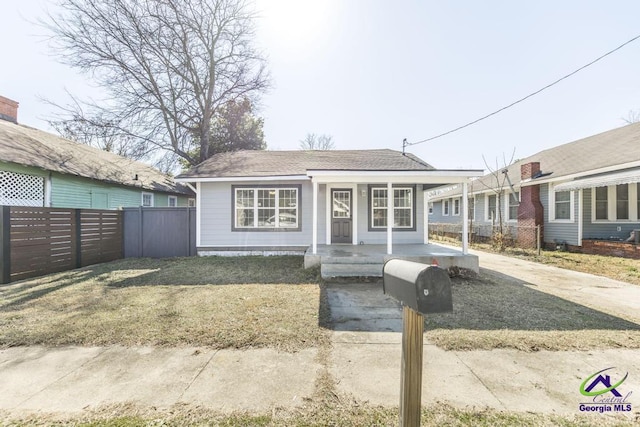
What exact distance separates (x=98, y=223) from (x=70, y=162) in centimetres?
407

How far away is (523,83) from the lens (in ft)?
34.6

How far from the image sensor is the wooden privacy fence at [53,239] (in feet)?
21.4

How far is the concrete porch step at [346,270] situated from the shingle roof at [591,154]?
9.56m

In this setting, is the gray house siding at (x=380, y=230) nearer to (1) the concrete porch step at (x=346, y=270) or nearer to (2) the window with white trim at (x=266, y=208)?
(2) the window with white trim at (x=266, y=208)

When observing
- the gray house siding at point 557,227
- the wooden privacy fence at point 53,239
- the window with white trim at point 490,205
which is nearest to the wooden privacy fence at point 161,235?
the wooden privacy fence at point 53,239

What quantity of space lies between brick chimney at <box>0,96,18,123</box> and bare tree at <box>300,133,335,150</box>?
28.8m

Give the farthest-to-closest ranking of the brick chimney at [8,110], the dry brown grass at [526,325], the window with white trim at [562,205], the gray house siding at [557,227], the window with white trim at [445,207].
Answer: the window with white trim at [445,207] < the brick chimney at [8,110] < the window with white trim at [562,205] < the gray house siding at [557,227] < the dry brown grass at [526,325]

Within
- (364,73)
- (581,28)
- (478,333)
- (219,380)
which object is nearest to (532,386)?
(478,333)

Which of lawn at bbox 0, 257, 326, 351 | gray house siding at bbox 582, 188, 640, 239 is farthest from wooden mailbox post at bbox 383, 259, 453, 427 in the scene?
gray house siding at bbox 582, 188, 640, 239

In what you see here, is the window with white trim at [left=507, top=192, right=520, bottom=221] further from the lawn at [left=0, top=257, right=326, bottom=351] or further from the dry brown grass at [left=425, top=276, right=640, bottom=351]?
the lawn at [left=0, top=257, right=326, bottom=351]

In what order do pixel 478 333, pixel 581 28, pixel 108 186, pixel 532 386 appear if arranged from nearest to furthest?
pixel 532 386, pixel 478 333, pixel 581 28, pixel 108 186

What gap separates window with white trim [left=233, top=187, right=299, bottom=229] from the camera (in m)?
10.1

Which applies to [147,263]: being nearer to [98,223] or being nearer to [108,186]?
[98,223]

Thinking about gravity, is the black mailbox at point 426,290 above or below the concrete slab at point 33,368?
above
